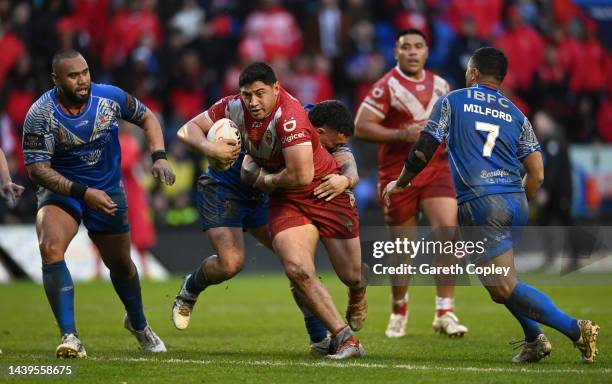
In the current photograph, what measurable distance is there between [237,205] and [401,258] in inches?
111

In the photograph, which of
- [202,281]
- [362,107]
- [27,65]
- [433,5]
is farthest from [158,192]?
[202,281]

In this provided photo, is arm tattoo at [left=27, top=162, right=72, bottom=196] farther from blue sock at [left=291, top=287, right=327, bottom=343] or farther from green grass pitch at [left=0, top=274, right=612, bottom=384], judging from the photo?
blue sock at [left=291, top=287, right=327, bottom=343]

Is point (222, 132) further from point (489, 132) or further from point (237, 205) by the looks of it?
point (489, 132)

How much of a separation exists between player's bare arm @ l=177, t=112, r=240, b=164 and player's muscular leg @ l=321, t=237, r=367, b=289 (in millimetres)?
1108

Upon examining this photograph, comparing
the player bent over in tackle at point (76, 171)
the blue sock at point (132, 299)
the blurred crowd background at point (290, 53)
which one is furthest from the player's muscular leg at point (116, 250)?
the blurred crowd background at point (290, 53)

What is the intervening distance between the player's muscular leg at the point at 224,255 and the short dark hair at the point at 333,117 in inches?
47.4

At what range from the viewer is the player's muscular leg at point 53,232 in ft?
32.5

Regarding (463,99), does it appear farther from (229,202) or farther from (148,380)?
(148,380)

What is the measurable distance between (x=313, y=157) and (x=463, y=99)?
1354 mm

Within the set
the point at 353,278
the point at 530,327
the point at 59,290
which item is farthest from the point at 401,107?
the point at 59,290

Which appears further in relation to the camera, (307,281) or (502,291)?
(307,281)

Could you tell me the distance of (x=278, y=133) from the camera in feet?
31.3

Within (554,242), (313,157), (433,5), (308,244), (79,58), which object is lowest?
(554,242)

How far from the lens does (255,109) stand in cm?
953
